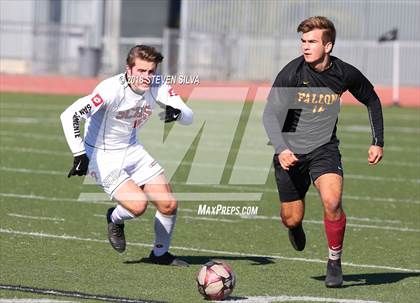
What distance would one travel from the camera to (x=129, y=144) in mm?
9172

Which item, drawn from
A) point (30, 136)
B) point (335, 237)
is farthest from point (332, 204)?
point (30, 136)

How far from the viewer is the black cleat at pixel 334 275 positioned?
816 cm

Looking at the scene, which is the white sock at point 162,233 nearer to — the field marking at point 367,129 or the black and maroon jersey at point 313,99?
the black and maroon jersey at point 313,99

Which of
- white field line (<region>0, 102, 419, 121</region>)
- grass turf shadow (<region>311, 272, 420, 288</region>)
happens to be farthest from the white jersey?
white field line (<region>0, 102, 419, 121</region>)

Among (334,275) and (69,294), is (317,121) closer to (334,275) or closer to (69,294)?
(334,275)

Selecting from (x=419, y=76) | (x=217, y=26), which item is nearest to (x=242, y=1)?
(x=217, y=26)

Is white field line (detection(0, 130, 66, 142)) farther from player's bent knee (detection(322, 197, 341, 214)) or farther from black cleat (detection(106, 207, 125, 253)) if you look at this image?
player's bent knee (detection(322, 197, 341, 214))

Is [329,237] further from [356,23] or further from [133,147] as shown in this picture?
[356,23]

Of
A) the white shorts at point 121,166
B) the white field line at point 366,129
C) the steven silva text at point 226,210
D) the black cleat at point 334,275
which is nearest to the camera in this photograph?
the black cleat at point 334,275

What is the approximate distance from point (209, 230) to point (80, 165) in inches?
110

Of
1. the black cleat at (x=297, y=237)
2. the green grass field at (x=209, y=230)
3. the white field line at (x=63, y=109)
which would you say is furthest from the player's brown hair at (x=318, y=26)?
the white field line at (x=63, y=109)

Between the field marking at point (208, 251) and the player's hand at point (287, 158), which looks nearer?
the player's hand at point (287, 158)

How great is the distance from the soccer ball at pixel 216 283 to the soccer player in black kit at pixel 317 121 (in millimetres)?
1038

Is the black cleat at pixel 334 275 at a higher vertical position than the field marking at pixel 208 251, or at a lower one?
higher
